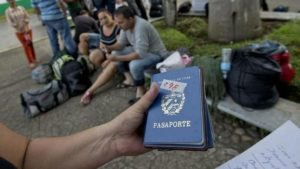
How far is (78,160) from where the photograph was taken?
1.38 metres

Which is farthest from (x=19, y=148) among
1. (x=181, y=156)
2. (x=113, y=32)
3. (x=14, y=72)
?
(x=14, y=72)

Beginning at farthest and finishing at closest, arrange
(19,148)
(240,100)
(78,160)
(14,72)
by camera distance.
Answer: (14,72)
(240,100)
(78,160)
(19,148)

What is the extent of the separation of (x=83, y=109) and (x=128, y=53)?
0.99 metres

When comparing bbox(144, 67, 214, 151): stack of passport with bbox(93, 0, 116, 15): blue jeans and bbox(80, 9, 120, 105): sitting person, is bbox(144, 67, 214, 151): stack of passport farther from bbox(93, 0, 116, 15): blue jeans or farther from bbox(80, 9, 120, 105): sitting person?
bbox(93, 0, 116, 15): blue jeans

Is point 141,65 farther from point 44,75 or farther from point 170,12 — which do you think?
point 170,12

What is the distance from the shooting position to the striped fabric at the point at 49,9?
17.6 ft

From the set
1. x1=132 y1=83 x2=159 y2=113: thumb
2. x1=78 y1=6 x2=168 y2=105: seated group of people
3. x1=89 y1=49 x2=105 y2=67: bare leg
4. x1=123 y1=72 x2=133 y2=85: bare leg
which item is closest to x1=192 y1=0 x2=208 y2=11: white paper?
x1=78 y1=6 x2=168 y2=105: seated group of people

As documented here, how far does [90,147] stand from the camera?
141 cm

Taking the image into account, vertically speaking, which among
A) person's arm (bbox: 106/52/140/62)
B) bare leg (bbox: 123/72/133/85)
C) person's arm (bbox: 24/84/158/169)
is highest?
person's arm (bbox: 24/84/158/169)

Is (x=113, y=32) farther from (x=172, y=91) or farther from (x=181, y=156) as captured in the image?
(x=172, y=91)

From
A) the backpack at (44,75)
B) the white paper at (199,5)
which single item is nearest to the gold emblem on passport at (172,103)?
the backpack at (44,75)

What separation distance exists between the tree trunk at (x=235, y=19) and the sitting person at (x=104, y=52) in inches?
67.2

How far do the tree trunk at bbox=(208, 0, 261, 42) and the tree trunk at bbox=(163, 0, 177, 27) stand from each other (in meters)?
1.27

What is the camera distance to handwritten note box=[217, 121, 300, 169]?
1022 mm
